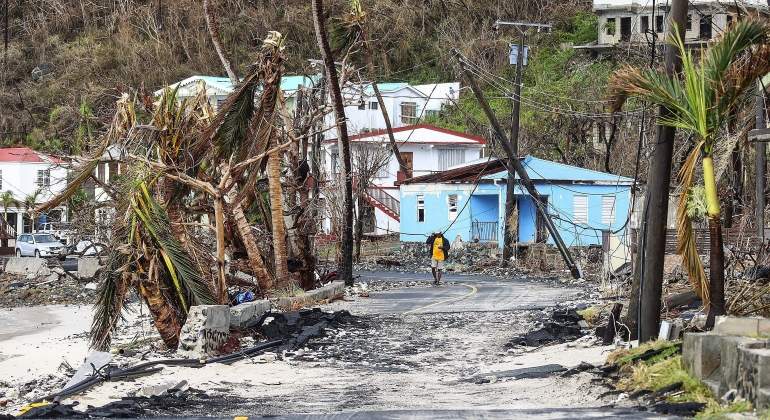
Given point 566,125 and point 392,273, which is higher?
point 566,125

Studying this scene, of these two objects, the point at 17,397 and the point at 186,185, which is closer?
the point at 17,397

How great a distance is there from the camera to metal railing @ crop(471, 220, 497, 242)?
51.0m

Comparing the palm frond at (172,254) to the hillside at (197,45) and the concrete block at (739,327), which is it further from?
the hillside at (197,45)

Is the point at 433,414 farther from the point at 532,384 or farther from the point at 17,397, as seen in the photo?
the point at 17,397

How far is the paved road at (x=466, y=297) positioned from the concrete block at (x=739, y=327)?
1304cm

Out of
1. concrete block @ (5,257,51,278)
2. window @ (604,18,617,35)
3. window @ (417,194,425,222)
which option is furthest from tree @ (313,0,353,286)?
window @ (604,18,617,35)

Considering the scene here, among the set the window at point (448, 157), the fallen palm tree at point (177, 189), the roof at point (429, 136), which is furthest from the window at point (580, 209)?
the fallen palm tree at point (177, 189)

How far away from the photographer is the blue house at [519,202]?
47.4 m

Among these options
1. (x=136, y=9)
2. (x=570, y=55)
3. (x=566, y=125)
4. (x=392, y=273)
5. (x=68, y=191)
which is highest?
(x=136, y=9)

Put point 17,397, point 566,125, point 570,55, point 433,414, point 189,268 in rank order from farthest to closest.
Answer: point 570,55
point 566,125
point 189,268
point 17,397
point 433,414

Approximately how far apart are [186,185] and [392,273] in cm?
2137

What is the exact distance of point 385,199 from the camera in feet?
201

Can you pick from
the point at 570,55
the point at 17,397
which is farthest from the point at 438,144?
the point at 17,397

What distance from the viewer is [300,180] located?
27.4 metres
